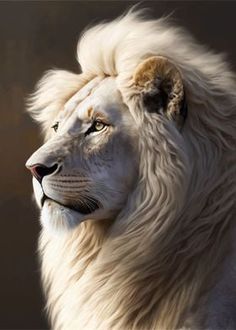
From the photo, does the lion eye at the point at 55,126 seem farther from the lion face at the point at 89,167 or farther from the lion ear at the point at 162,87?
the lion ear at the point at 162,87

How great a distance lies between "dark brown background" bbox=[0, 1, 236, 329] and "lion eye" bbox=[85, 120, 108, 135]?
2.91 feet

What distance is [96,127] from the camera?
4.55 feet

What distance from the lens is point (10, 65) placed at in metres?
2.33

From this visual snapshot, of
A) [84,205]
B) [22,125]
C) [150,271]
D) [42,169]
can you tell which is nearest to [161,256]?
[150,271]

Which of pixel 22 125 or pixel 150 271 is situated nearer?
pixel 150 271

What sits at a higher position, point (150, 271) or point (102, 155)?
point (102, 155)

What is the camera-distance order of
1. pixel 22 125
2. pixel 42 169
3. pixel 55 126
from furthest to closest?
1. pixel 22 125
2. pixel 55 126
3. pixel 42 169

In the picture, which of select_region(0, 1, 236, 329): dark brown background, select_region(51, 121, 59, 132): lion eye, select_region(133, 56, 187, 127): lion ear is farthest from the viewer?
select_region(0, 1, 236, 329): dark brown background

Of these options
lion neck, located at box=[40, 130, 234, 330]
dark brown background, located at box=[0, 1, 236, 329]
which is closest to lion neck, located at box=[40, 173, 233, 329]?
lion neck, located at box=[40, 130, 234, 330]

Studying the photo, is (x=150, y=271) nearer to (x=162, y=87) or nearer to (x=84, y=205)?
(x=84, y=205)

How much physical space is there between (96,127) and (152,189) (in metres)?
→ 0.17

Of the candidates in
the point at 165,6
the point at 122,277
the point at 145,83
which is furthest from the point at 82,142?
the point at 165,6

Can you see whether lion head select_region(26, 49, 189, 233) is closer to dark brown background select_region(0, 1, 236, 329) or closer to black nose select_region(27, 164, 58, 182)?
black nose select_region(27, 164, 58, 182)

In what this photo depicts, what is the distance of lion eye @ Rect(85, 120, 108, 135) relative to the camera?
138 centimetres
